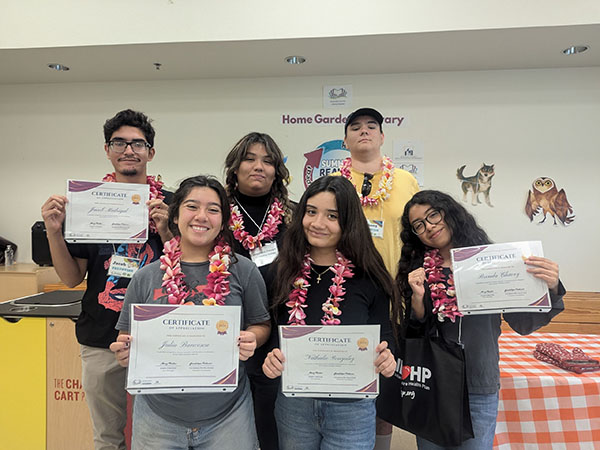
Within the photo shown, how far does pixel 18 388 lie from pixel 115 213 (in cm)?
162

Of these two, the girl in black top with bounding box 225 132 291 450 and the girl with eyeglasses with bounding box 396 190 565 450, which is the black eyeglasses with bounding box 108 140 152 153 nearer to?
the girl in black top with bounding box 225 132 291 450

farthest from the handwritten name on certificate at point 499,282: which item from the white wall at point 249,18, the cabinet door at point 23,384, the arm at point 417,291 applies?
the cabinet door at point 23,384

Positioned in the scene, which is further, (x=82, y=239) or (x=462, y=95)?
(x=462, y=95)

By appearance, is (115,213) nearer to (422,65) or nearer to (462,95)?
(422,65)

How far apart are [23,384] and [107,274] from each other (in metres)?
1.32

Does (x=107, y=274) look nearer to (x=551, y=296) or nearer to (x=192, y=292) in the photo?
(x=192, y=292)

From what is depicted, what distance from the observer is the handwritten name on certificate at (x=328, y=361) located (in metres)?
1.19

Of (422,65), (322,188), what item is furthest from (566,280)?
(322,188)

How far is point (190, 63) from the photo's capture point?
325 cm

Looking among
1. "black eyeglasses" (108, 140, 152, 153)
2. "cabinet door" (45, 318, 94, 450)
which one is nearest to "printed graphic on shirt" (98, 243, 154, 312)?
"black eyeglasses" (108, 140, 152, 153)

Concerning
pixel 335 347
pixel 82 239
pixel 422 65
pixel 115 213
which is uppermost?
pixel 422 65

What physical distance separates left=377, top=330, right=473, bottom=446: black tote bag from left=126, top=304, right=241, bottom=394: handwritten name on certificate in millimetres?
638

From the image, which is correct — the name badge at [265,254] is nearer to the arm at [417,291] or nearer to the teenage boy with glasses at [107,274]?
the teenage boy with glasses at [107,274]

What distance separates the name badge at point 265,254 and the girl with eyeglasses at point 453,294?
0.58m
